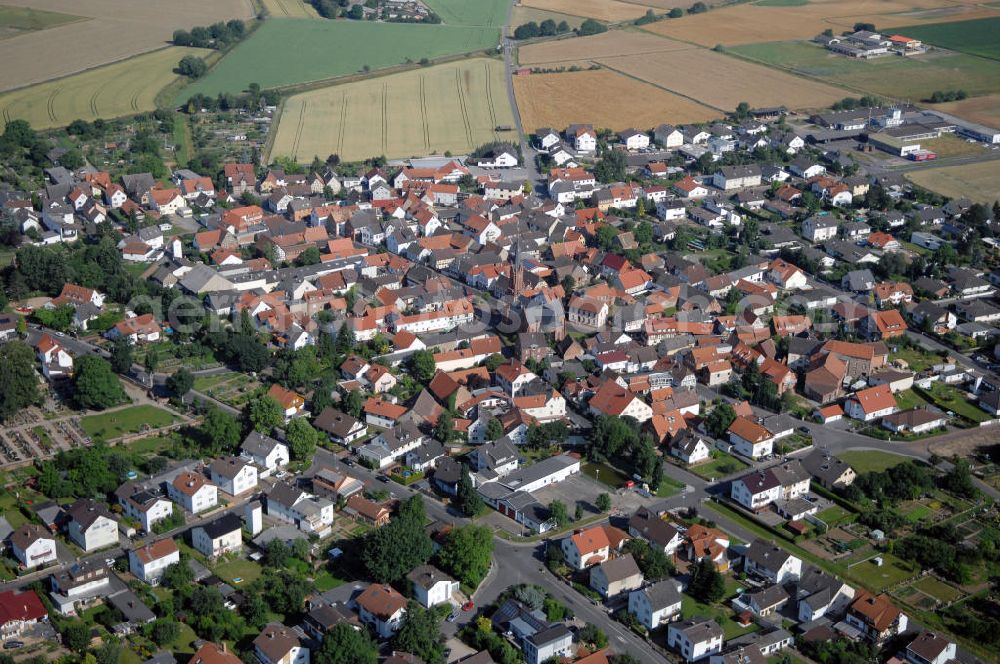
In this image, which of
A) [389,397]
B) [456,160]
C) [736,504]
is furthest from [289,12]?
[736,504]

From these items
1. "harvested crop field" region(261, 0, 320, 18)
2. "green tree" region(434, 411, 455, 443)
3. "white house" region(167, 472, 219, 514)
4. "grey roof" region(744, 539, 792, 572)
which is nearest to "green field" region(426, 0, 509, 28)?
"harvested crop field" region(261, 0, 320, 18)

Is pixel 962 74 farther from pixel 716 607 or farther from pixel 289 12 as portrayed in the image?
pixel 716 607

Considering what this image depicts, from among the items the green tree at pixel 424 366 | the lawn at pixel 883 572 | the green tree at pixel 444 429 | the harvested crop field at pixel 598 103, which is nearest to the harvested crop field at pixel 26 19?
the harvested crop field at pixel 598 103

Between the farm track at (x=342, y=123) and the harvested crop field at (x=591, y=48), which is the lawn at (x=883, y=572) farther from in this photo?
the harvested crop field at (x=591, y=48)

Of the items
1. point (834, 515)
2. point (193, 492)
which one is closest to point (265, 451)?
point (193, 492)

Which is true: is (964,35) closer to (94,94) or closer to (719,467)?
(94,94)

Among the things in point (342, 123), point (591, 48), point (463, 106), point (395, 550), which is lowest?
point (395, 550)
